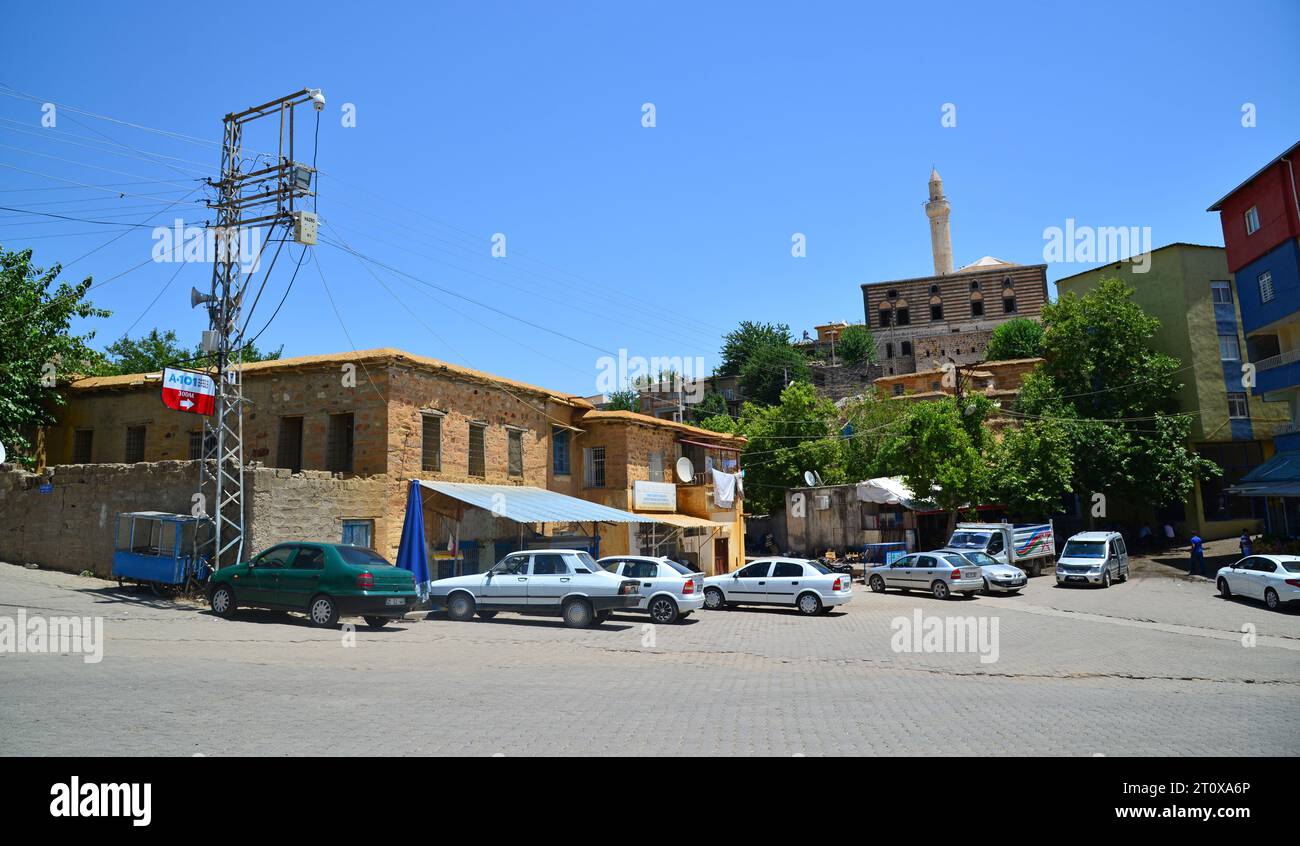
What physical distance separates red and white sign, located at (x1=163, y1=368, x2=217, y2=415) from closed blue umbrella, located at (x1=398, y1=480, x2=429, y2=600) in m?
5.08

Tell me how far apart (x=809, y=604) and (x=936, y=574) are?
6.63 meters

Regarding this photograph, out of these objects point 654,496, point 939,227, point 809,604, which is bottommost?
point 809,604

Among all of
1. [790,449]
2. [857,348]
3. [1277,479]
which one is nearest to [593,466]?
[790,449]

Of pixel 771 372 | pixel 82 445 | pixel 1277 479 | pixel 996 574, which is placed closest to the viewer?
pixel 82 445

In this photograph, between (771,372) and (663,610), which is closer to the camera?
(663,610)

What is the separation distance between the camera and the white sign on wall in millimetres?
28641

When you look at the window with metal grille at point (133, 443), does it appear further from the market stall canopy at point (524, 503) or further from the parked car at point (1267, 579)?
the parked car at point (1267, 579)

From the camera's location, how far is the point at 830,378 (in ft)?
234

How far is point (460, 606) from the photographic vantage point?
57.8 ft

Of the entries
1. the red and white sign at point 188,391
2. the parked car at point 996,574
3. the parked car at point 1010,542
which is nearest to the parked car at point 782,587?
the parked car at point 996,574

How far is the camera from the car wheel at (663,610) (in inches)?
714

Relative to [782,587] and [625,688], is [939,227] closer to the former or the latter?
[782,587]
